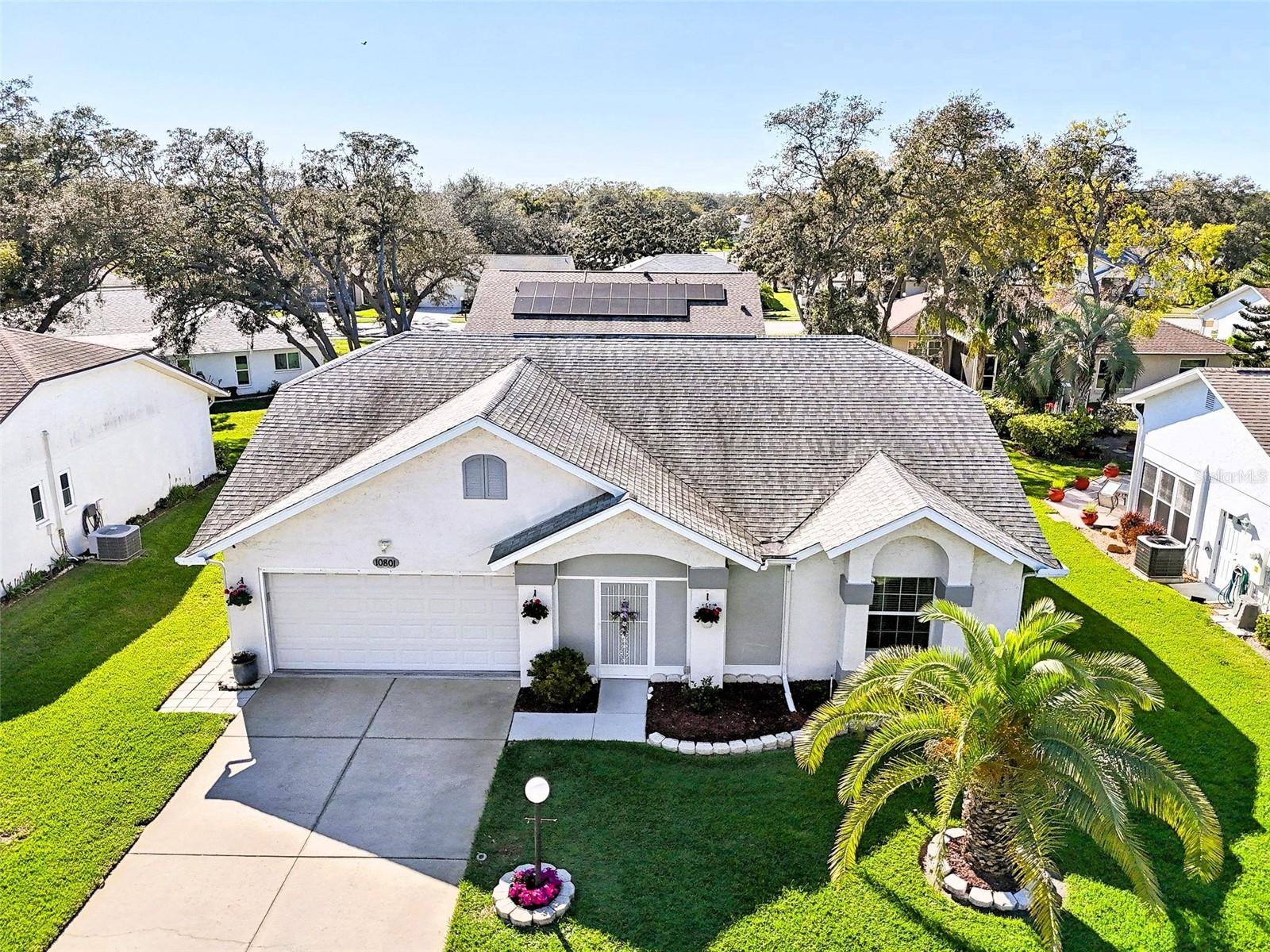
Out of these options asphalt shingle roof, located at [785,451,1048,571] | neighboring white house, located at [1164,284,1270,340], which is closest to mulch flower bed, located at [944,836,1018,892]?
asphalt shingle roof, located at [785,451,1048,571]

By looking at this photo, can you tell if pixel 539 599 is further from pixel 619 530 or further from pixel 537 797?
pixel 537 797

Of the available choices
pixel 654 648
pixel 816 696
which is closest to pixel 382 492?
pixel 654 648

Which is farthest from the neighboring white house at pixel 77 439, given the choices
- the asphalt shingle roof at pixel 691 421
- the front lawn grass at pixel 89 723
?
the asphalt shingle roof at pixel 691 421

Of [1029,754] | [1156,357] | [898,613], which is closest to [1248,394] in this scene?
[898,613]

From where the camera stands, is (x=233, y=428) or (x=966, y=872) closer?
(x=966, y=872)

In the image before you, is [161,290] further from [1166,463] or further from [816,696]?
[1166,463]

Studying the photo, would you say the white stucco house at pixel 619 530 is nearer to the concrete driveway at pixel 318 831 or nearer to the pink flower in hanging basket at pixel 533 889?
the concrete driveway at pixel 318 831

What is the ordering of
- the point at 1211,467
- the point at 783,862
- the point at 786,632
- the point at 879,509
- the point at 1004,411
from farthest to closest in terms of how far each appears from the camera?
the point at 1004,411, the point at 1211,467, the point at 786,632, the point at 879,509, the point at 783,862
